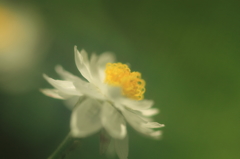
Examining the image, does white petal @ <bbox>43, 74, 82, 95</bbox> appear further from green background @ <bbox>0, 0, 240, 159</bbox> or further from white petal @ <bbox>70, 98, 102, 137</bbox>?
green background @ <bbox>0, 0, 240, 159</bbox>

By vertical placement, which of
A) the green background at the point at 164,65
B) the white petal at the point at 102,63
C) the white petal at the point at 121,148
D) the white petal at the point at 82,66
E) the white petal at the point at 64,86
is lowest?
the white petal at the point at 121,148

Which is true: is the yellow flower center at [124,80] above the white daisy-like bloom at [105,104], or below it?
above

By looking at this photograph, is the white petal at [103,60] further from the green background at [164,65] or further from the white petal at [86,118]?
the green background at [164,65]

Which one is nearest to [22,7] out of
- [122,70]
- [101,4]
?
[101,4]

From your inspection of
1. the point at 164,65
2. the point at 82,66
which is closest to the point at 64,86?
the point at 82,66

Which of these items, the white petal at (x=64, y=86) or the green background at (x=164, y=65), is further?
the green background at (x=164, y=65)

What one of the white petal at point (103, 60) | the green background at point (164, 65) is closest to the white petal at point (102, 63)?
the white petal at point (103, 60)

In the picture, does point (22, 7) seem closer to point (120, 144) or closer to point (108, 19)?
point (108, 19)
